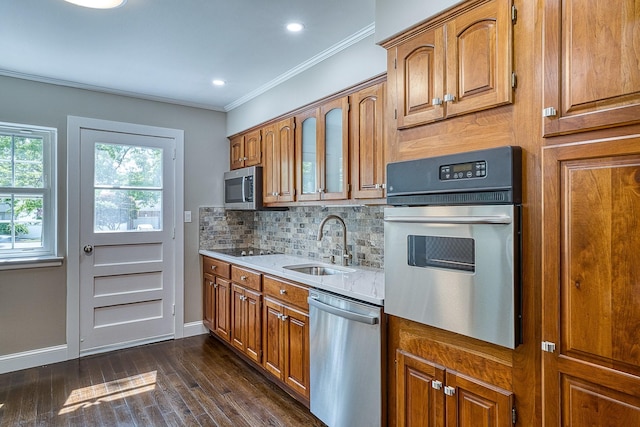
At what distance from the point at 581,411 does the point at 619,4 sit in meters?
1.25

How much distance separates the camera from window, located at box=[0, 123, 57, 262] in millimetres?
3150

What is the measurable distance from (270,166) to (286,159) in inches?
11.0

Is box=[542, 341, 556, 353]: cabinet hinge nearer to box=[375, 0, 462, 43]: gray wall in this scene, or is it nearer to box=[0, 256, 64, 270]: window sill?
box=[375, 0, 462, 43]: gray wall

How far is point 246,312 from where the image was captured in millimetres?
3086

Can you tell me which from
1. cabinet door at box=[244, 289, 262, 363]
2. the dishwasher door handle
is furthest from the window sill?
the dishwasher door handle

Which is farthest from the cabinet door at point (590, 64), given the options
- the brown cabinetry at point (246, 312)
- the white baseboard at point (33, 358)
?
the white baseboard at point (33, 358)

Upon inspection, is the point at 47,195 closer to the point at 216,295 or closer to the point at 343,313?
the point at 216,295

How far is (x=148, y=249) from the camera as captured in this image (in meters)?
3.72

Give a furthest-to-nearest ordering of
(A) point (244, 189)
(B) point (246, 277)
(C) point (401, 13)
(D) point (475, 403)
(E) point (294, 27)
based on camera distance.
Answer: (A) point (244, 189) < (B) point (246, 277) < (E) point (294, 27) < (C) point (401, 13) < (D) point (475, 403)

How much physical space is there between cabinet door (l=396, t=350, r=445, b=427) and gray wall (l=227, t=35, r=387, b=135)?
1.62 metres

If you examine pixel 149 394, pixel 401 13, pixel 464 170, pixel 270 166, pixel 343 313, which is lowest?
pixel 149 394

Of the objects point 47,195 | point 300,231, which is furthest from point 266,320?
point 47,195

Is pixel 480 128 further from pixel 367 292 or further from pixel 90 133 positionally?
pixel 90 133

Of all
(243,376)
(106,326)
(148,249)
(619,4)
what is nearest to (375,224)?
(243,376)
